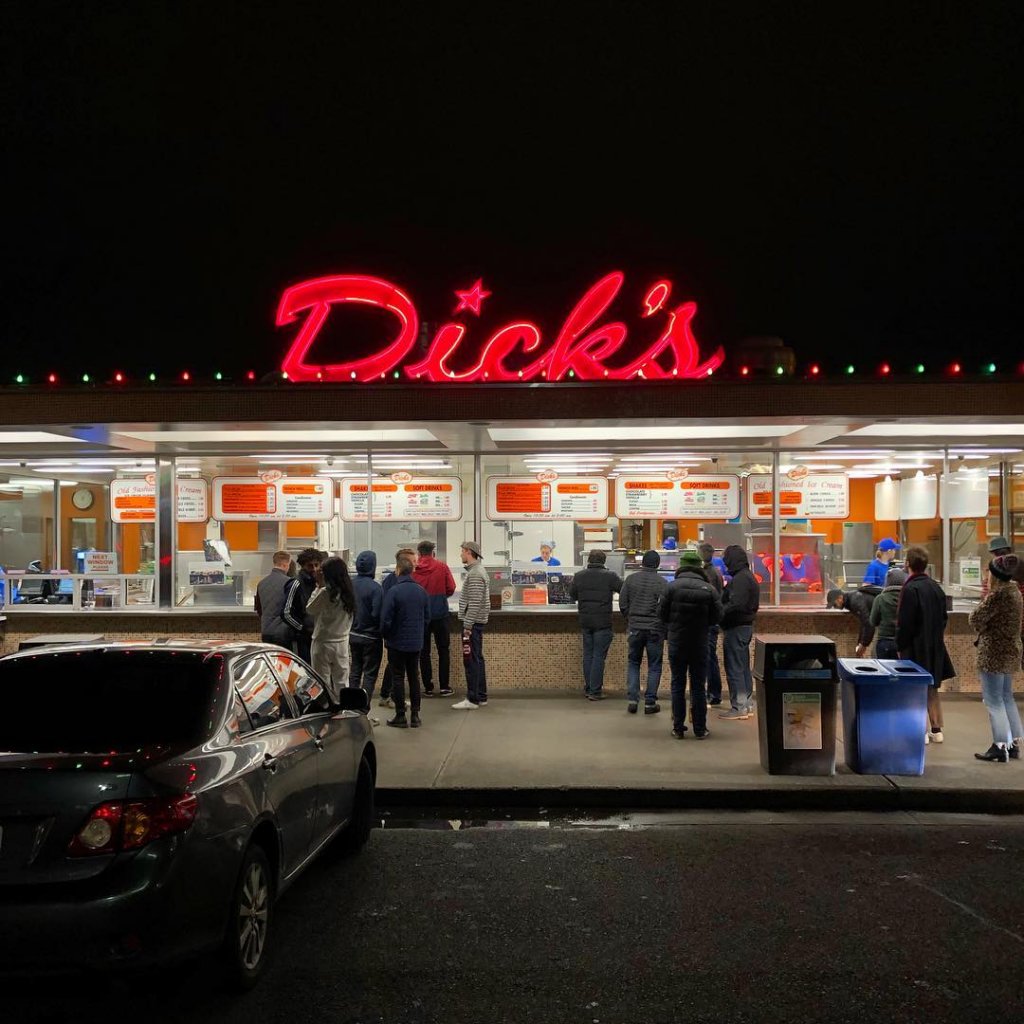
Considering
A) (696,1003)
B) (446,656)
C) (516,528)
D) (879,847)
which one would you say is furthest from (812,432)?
(696,1003)

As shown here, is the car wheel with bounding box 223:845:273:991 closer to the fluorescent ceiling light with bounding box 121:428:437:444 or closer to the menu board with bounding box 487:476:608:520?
the fluorescent ceiling light with bounding box 121:428:437:444

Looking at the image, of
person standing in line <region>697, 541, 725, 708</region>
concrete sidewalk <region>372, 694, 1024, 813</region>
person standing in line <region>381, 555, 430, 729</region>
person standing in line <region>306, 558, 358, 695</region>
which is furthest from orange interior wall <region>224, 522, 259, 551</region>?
person standing in line <region>697, 541, 725, 708</region>

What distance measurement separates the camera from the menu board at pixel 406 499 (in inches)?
483

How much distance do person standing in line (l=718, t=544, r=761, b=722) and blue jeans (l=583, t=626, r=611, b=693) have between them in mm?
1416

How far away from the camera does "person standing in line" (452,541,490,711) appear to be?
411 inches

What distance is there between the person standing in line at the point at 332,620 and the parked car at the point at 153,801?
3.30m

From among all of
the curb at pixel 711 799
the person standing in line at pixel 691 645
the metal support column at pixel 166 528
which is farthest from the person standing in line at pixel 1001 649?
the metal support column at pixel 166 528

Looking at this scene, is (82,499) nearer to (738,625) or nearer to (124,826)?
(738,625)

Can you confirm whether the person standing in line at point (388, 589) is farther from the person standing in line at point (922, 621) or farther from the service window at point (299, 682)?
the person standing in line at point (922, 621)

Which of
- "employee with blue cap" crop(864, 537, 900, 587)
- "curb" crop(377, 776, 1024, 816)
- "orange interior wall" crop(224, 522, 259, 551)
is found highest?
"orange interior wall" crop(224, 522, 259, 551)

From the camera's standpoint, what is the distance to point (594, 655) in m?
10.8

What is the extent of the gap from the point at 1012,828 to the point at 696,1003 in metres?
3.83

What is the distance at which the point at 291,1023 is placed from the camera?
373 centimetres

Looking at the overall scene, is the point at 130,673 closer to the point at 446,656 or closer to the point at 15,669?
the point at 15,669
